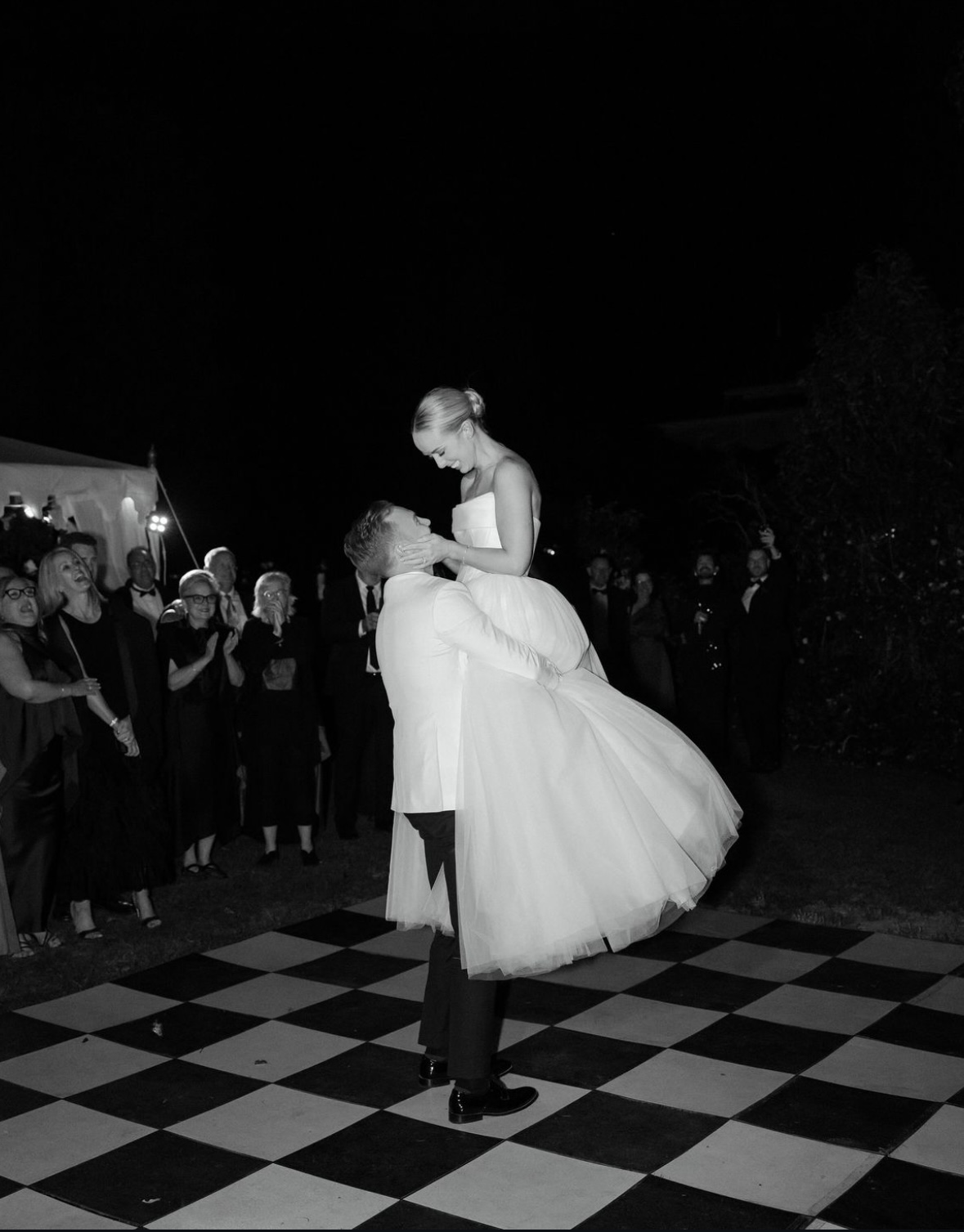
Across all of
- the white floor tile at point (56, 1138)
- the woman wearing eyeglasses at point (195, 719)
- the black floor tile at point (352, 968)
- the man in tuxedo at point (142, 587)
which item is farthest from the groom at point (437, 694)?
the man in tuxedo at point (142, 587)

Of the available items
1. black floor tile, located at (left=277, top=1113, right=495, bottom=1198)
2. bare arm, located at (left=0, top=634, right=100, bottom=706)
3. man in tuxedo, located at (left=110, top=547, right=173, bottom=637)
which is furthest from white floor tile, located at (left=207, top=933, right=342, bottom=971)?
man in tuxedo, located at (left=110, top=547, right=173, bottom=637)

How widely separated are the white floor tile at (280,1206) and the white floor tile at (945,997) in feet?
6.86

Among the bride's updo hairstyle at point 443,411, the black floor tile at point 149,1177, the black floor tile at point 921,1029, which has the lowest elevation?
the black floor tile at point 921,1029

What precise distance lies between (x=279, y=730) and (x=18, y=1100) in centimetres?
305

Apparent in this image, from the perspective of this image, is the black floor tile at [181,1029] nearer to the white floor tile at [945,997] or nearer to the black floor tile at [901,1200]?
the black floor tile at [901,1200]

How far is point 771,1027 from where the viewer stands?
12.6 ft

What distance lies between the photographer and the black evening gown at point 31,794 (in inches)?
188

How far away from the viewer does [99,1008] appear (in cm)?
415

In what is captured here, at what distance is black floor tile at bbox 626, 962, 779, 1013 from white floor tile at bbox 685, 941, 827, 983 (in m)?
0.05

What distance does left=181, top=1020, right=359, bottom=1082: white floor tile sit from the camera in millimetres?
3590

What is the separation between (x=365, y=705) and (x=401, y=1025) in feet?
9.73

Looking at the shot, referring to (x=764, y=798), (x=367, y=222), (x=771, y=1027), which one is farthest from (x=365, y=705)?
(x=367, y=222)

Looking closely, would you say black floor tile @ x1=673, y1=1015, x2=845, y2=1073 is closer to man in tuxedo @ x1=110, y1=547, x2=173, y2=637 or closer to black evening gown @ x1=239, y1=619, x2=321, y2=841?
black evening gown @ x1=239, y1=619, x2=321, y2=841

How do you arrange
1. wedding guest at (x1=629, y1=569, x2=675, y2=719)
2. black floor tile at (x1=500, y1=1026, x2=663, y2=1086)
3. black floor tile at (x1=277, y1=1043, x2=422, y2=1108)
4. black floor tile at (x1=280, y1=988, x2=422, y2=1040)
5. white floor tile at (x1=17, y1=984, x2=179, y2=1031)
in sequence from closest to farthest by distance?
black floor tile at (x1=277, y1=1043, x2=422, y2=1108), black floor tile at (x1=500, y1=1026, x2=663, y2=1086), black floor tile at (x1=280, y1=988, x2=422, y2=1040), white floor tile at (x1=17, y1=984, x2=179, y2=1031), wedding guest at (x1=629, y1=569, x2=675, y2=719)
